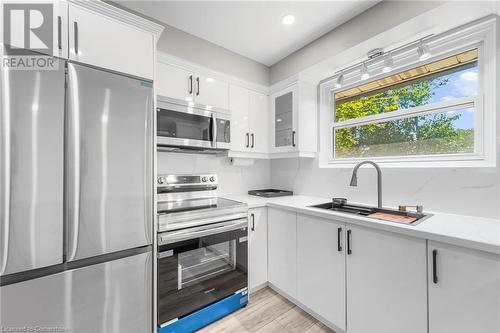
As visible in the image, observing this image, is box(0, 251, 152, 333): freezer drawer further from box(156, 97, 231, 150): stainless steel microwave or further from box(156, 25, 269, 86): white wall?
box(156, 25, 269, 86): white wall

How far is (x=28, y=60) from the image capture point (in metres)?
1.08

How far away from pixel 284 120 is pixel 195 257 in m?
1.71

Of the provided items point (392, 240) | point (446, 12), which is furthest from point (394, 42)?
point (392, 240)

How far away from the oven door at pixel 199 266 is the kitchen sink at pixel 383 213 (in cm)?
86

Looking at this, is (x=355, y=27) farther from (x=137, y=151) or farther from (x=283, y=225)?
(x=137, y=151)

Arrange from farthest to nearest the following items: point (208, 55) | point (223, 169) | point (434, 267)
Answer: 1. point (223, 169)
2. point (208, 55)
3. point (434, 267)

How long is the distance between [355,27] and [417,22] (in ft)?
1.50

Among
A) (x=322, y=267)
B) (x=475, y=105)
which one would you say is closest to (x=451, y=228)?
(x=322, y=267)

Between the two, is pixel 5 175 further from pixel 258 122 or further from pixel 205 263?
pixel 258 122

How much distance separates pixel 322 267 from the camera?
1667 mm

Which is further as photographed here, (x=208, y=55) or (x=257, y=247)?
(x=208, y=55)

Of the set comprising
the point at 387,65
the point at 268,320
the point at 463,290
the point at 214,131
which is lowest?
the point at 268,320

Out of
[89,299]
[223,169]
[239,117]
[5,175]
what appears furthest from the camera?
[223,169]

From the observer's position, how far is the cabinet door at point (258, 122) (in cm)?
252
